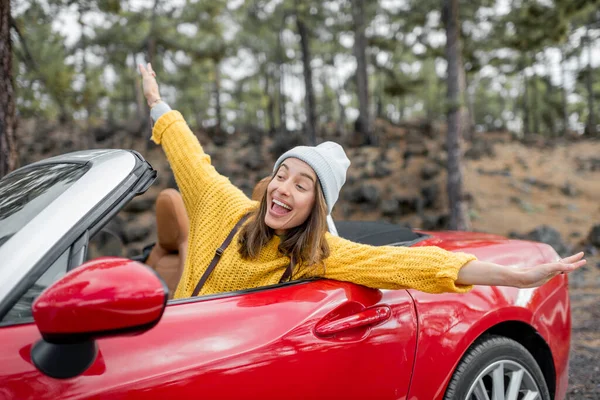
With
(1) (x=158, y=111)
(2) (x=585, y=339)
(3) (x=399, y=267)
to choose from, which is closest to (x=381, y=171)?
(2) (x=585, y=339)

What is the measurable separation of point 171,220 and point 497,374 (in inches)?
80.8

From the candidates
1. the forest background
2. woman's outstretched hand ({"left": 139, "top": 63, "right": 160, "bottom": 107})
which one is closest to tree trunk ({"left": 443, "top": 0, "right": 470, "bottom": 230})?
the forest background

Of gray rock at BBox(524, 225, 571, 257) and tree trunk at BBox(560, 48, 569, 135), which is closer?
gray rock at BBox(524, 225, 571, 257)

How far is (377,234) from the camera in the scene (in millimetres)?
2756

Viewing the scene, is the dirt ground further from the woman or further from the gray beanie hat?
the gray beanie hat

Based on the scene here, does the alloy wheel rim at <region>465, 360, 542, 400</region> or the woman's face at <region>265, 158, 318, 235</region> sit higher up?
the woman's face at <region>265, 158, 318, 235</region>

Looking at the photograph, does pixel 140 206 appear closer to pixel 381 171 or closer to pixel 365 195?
pixel 365 195

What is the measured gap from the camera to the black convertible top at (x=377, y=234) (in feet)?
8.57

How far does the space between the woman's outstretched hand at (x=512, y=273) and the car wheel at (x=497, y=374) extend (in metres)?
0.55

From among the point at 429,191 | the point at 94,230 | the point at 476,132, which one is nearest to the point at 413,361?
the point at 94,230

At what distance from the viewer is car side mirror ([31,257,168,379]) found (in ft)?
3.34

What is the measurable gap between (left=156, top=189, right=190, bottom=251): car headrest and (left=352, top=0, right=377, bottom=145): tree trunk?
14.0m

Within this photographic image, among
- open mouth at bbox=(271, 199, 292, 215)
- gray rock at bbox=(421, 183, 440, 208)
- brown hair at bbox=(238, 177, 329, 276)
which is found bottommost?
gray rock at bbox=(421, 183, 440, 208)

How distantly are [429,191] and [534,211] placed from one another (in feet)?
9.94
